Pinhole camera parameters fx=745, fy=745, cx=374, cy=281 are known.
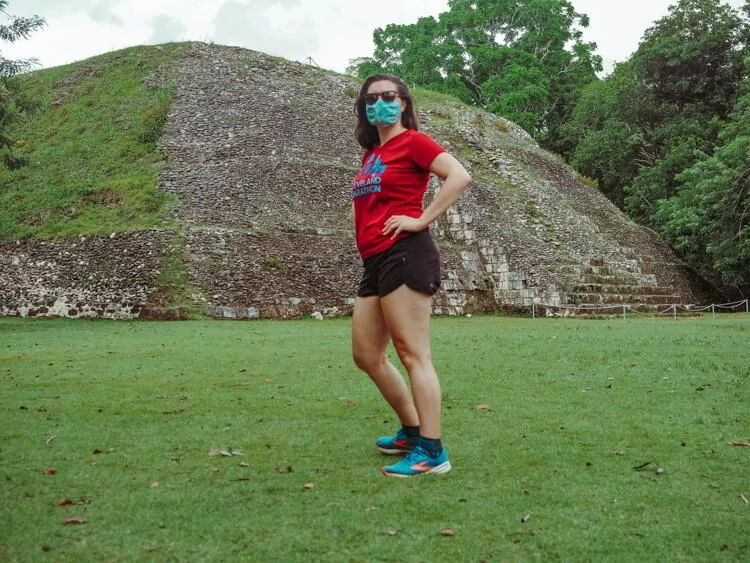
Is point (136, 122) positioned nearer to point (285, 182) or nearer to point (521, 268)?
point (285, 182)

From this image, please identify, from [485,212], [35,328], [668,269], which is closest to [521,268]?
[485,212]

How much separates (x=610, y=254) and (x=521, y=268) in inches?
175

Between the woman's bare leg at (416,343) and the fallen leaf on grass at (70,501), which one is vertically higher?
the woman's bare leg at (416,343)

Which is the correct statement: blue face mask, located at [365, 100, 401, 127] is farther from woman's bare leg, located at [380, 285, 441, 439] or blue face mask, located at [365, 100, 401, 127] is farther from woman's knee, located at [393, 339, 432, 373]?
woman's knee, located at [393, 339, 432, 373]

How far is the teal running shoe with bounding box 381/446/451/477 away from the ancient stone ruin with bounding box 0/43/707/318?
1547 centimetres

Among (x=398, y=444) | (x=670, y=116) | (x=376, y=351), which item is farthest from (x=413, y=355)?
(x=670, y=116)

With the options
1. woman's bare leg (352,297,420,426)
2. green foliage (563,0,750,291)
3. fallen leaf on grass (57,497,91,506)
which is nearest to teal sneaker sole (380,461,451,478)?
woman's bare leg (352,297,420,426)

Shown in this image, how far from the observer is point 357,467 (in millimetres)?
4125

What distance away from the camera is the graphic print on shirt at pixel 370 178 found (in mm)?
4309

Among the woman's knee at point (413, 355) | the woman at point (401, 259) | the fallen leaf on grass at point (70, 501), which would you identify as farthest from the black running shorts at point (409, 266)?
the fallen leaf on grass at point (70, 501)

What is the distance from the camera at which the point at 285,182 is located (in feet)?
79.1

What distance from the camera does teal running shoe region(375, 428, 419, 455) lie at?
441 cm

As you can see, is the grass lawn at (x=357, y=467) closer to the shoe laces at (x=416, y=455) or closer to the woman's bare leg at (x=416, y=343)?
the shoe laces at (x=416, y=455)

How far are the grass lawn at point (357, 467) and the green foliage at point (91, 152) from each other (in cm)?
1529
